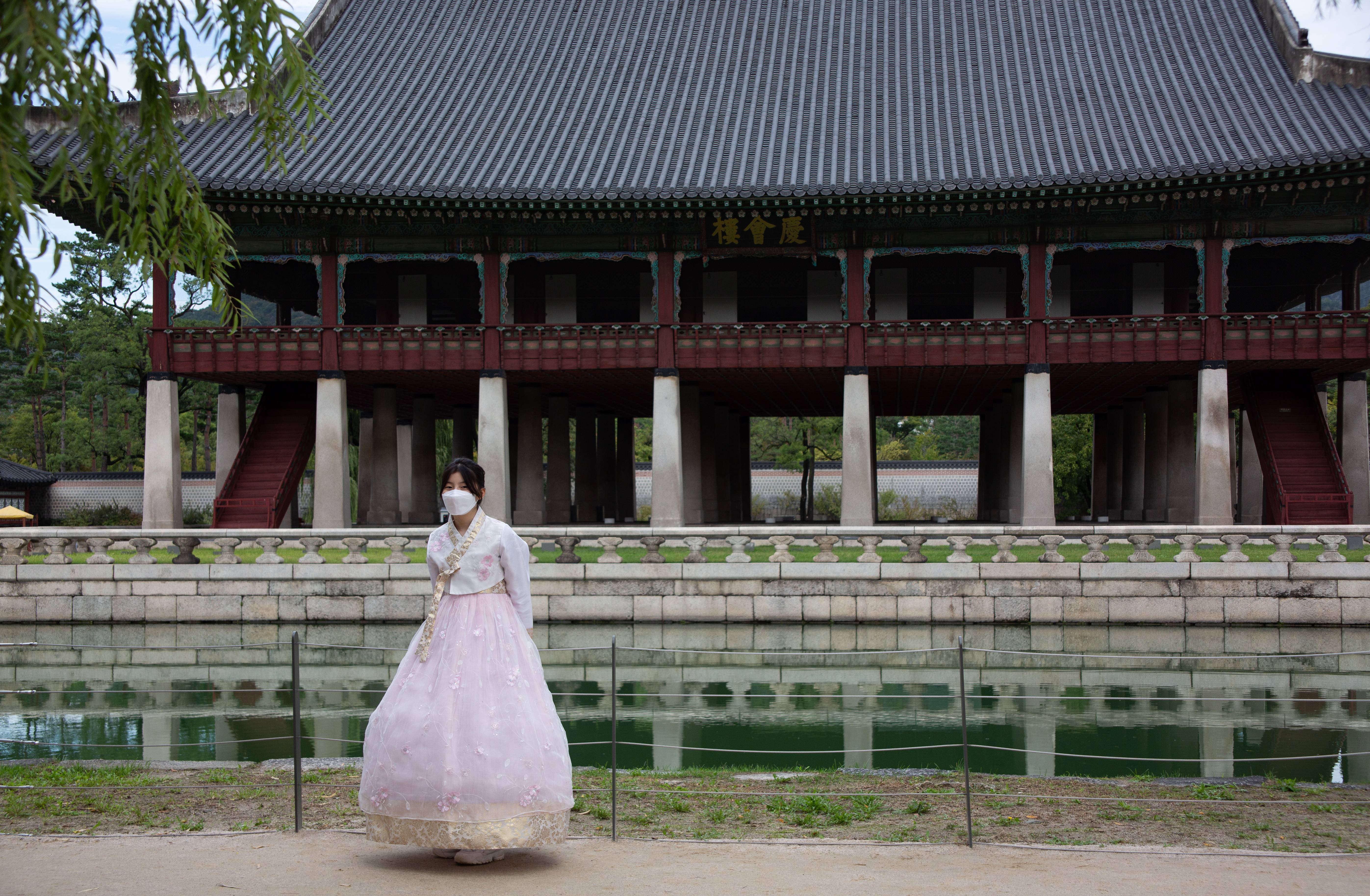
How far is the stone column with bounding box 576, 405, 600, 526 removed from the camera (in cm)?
3291

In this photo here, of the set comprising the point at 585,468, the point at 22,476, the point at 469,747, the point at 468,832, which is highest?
the point at 585,468

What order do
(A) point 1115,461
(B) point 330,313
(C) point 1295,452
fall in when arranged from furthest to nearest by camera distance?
(A) point 1115,461 < (B) point 330,313 < (C) point 1295,452

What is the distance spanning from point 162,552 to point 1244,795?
1805 centimetres

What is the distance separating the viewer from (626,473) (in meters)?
37.7

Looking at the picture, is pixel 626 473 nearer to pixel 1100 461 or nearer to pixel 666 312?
pixel 666 312

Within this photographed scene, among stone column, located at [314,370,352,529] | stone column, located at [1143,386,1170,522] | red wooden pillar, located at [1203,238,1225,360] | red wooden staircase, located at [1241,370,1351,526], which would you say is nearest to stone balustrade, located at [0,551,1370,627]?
stone column, located at [314,370,352,529]

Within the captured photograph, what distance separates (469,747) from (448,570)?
90 cm

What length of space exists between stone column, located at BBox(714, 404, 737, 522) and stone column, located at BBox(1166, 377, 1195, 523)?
11.9 metres

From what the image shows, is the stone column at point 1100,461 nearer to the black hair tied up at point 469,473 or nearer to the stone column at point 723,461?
the stone column at point 723,461

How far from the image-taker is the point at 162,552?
779 inches

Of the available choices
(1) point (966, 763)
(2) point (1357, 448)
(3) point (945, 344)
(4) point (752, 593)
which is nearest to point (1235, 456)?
A: (2) point (1357, 448)

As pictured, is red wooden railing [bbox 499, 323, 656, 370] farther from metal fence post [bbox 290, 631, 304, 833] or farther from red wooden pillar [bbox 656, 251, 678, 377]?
metal fence post [bbox 290, 631, 304, 833]

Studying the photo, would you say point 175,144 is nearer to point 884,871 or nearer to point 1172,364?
point 884,871

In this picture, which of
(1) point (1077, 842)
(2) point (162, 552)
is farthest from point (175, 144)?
(2) point (162, 552)
